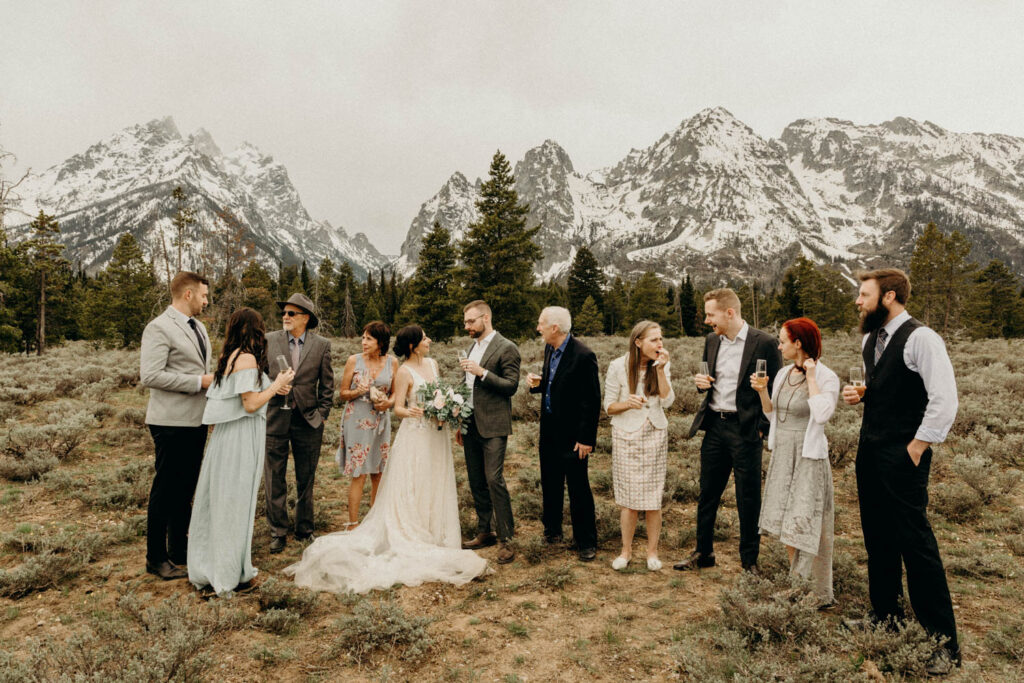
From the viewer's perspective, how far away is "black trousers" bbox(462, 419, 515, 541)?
5488 millimetres

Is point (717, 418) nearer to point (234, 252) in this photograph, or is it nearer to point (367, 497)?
point (367, 497)

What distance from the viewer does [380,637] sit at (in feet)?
12.6

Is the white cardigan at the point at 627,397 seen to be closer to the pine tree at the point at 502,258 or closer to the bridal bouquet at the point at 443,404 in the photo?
the bridal bouquet at the point at 443,404

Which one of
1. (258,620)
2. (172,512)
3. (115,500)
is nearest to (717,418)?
(258,620)

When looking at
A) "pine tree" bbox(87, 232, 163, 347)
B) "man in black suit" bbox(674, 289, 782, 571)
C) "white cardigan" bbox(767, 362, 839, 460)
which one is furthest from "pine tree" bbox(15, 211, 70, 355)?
"white cardigan" bbox(767, 362, 839, 460)

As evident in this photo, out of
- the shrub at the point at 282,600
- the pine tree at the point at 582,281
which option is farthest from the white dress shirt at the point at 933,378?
the pine tree at the point at 582,281

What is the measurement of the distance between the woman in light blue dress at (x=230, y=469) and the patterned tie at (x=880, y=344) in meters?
4.95

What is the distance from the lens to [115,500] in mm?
6750

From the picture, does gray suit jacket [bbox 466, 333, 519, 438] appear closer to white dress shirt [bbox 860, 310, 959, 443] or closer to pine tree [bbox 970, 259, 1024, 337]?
white dress shirt [bbox 860, 310, 959, 443]

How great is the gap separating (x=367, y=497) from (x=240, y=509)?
3.04 metres

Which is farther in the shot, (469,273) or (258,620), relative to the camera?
(469,273)

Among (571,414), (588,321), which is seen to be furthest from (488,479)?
(588,321)

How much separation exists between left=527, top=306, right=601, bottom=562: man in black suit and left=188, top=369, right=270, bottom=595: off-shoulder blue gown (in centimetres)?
280

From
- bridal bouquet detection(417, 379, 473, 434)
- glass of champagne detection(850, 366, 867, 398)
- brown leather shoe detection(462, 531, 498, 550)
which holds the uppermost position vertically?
glass of champagne detection(850, 366, 867, 398)
